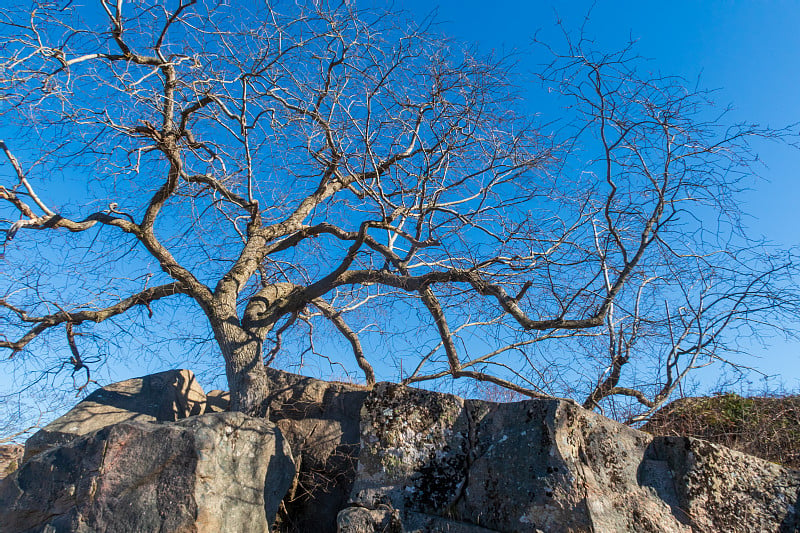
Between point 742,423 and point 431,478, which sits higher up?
point 742,423

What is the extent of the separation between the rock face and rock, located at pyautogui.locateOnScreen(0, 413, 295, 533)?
3.32 ft

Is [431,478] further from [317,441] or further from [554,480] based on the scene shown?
[317,441]

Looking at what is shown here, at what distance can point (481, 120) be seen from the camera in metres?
5.70

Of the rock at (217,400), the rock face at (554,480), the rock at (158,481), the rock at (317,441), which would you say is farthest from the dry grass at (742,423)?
the rock at (217,400)

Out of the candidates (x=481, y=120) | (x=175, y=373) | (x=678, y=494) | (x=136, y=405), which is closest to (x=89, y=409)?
(x=136, y=405)

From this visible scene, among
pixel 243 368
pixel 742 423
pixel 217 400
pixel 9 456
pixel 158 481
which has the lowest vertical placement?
pixel 158 481

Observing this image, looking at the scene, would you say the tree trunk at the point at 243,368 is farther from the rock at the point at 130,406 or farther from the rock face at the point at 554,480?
the rock face at the point at 554,480

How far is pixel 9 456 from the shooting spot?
8938 millimetres

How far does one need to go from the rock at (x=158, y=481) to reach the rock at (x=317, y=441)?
59 cm

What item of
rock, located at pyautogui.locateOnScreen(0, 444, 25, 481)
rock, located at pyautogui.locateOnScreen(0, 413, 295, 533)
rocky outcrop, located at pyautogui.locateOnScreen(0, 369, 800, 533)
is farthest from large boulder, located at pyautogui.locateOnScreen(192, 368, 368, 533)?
rock, located at pyautogui.locateOnScreen(0, 444, 25, 481)

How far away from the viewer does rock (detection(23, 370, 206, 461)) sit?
21.9ft

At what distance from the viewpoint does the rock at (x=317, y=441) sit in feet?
17.9

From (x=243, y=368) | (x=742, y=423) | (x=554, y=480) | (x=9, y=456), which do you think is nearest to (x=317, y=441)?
(x=243, y=368)

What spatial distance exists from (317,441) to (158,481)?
1.85m
